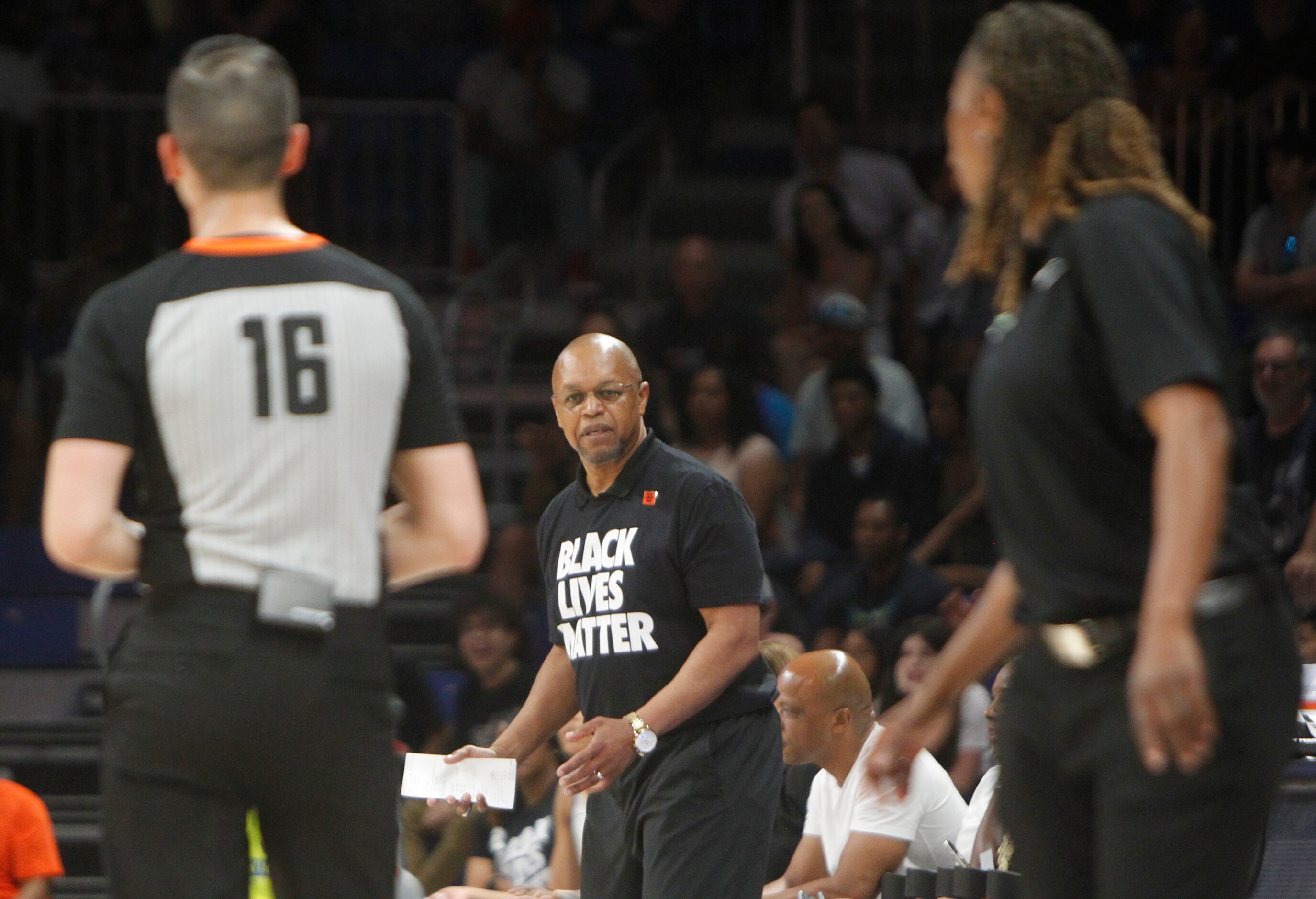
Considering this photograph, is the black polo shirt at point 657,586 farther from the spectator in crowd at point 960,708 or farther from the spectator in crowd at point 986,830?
the spectator in crowd at point 960,708

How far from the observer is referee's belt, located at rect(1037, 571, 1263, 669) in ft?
7.45

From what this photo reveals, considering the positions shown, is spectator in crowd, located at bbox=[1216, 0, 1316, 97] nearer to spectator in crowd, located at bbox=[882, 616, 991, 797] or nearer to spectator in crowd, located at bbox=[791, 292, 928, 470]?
spectator in crowd, located at bbox=[791, 292, 928, 470]

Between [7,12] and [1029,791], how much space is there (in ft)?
34.3

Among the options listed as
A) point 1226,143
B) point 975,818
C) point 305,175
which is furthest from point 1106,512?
point 305,175

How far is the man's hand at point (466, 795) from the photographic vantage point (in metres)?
4.38

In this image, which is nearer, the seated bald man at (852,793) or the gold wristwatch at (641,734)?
the gold wristwatch at (641,734)

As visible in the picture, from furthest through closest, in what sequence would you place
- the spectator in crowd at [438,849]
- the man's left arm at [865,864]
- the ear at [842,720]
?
the spectator in crowd at [438,849]
the ear at [842,720]
the man's left arm at [865,864]

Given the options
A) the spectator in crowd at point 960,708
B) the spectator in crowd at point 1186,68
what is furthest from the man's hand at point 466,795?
the spectator in crowd at point 1186,68

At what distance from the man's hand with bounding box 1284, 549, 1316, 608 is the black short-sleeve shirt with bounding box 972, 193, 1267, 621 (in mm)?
5136

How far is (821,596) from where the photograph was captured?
812 cm

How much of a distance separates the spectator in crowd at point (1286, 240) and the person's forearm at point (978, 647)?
7.25m

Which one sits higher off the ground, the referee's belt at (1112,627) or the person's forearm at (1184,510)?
the person's forearm at (1184,510)

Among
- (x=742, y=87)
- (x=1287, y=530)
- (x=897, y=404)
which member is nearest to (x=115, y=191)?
(x=742, y=87)

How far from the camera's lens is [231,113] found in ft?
8.60
